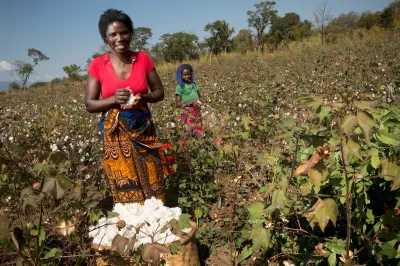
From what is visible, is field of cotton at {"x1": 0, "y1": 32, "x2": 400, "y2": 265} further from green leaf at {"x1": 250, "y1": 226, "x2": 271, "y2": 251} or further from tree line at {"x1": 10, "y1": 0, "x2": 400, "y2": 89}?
tree line at {"x1": 10, "y1": 0, "x2": 400, "y2": 89}

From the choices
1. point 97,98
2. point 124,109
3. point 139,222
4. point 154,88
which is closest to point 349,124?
point 139,222

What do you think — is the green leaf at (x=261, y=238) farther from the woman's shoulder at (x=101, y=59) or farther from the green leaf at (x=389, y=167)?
the woman's shoulder at (x=101, y=59)

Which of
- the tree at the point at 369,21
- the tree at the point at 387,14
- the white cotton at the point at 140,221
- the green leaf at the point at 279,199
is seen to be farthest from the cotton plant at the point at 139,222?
the tree at the point at 369,21

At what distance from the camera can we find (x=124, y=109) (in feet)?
7.17

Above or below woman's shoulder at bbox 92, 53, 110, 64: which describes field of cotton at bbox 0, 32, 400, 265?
below

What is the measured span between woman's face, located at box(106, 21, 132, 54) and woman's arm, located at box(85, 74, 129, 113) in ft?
0.93

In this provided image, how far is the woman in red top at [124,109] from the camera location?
221cm

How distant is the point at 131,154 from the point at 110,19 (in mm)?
996

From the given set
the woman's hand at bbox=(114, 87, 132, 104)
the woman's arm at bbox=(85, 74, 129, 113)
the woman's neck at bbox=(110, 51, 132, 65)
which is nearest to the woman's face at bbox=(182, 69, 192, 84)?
the woman's neck at bbox=(110, 51, 132, 65)

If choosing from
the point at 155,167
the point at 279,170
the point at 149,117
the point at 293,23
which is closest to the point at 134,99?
the point at 149,117

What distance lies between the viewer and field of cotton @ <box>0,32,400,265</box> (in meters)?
1.05

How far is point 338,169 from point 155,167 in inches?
53.3

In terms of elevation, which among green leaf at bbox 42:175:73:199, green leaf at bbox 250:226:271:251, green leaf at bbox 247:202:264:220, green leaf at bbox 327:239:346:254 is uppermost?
green leaf at bbox 42:175:73:199

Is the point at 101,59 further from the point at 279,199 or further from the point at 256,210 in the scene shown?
the point at 279,199
